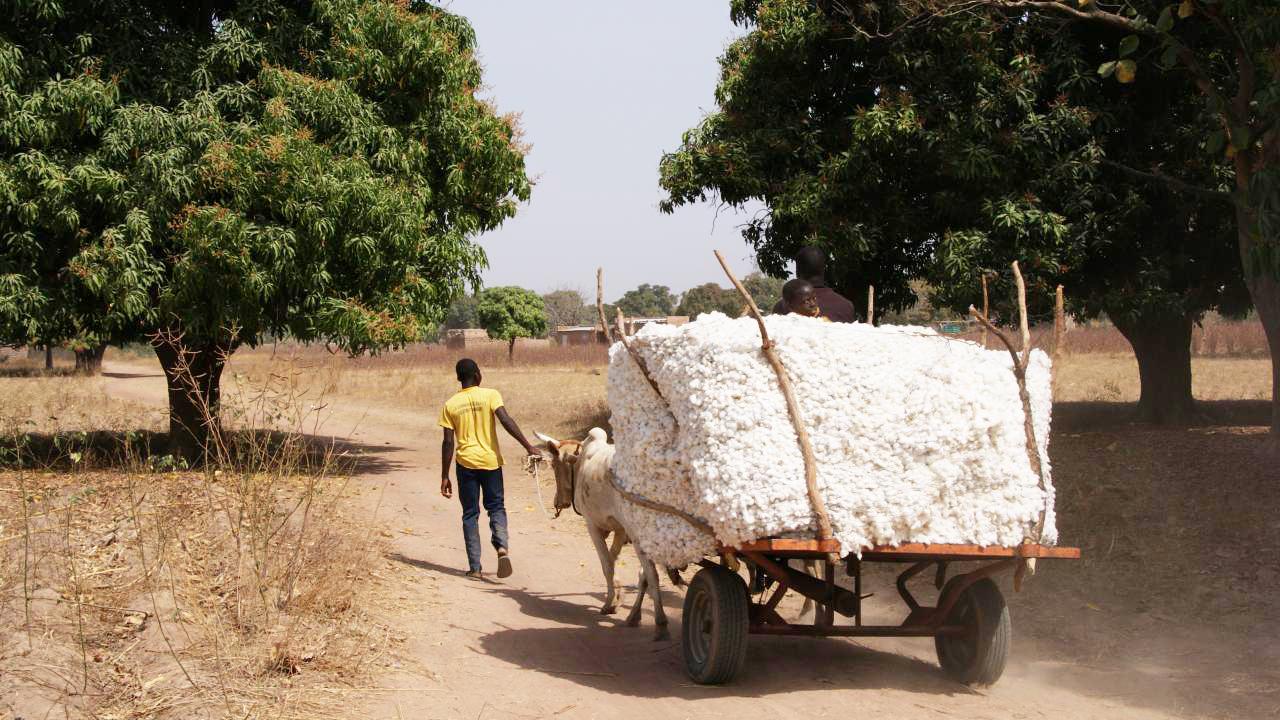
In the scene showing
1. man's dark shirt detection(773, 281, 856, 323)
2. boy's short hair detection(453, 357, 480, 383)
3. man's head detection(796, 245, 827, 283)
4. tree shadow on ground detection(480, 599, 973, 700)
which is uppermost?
man's head detection(796, 245, 827, 283)

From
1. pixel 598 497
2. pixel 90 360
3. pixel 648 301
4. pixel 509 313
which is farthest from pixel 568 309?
pixel 598 497

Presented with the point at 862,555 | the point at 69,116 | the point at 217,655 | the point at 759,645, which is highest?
the point at 69,116

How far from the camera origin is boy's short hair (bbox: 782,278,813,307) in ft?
21.9

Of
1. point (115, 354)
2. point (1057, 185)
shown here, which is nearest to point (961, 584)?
point (1057, 185)

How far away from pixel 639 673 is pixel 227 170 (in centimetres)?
855

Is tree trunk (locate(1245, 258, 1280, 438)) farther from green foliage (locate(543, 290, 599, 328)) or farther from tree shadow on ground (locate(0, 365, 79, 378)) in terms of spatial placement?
green foliage (locate(543, 290, 599, 328))

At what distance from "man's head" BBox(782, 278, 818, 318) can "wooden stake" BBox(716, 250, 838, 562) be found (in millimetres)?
1106

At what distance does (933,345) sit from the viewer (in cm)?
571

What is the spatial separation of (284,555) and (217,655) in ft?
6.09

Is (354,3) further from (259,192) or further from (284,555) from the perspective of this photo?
(284,555)

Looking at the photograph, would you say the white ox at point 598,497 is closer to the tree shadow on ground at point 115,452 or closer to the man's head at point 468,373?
the man's head at point 468,373

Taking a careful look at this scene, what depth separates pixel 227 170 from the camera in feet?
40.4

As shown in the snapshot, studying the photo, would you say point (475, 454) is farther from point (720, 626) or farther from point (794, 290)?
point (720, 626)

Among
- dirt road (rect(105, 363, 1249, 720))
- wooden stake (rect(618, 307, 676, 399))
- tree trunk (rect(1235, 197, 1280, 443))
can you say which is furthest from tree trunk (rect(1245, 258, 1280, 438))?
wooden stake (rect(618, 307, 676, 399))
